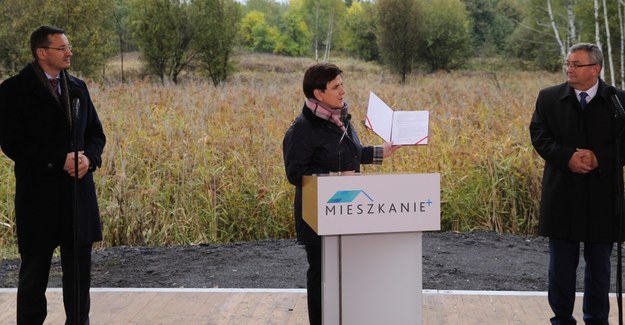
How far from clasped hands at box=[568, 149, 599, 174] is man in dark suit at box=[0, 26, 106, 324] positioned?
2.57 m

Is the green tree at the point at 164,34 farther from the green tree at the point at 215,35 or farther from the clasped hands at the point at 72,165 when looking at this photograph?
the clasped hands at the point at 72,165

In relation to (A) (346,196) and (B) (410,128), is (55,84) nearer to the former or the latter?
(A) (346,196)

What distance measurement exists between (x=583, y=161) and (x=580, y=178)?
0.15 metres

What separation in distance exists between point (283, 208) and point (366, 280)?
12.0 ft

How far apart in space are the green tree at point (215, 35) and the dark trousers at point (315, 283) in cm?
1787

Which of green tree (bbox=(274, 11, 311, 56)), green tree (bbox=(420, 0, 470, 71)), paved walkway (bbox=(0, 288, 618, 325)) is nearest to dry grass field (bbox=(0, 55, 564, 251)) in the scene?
paved walkway (bbox=(0, 288, 618, 325))

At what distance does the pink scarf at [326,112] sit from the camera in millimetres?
3693

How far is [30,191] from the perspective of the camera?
375 cm

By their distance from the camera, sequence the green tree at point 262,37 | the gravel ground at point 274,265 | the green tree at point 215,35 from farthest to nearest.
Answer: the green tree at point 262,37 → the green tree at point 215,35 → the gravel ground at point 274,265

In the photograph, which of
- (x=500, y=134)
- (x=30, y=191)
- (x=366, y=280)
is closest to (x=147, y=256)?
(x=30, y=191)

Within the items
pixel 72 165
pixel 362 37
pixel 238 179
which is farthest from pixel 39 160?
pixel 362 37

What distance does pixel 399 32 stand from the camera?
28.1 metres

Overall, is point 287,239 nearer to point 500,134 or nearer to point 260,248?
point 260,248

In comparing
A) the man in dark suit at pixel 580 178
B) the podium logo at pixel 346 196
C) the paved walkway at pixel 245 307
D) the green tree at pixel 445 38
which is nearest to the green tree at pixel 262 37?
the green tree at pixel 445 38
